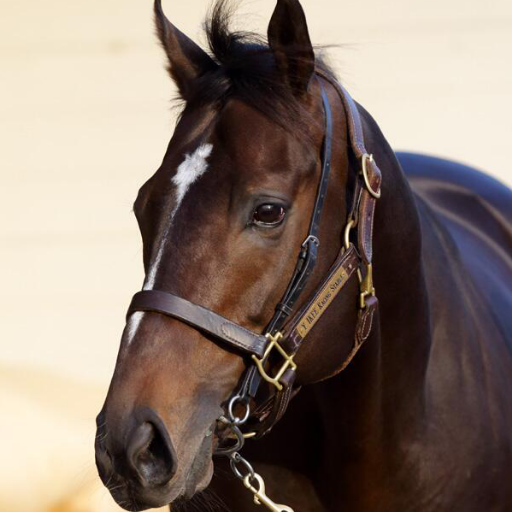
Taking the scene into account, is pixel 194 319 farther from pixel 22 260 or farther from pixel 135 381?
pixel 22 260

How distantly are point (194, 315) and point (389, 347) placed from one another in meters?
0.62

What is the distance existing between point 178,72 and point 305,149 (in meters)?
0.42

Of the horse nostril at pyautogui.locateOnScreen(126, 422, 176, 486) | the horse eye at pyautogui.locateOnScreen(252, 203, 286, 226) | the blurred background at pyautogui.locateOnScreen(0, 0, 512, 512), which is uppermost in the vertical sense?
the horse eye at pyautogui.locateOnScreen(252, 203, 286, 226)

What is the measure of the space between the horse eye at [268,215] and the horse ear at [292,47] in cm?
29

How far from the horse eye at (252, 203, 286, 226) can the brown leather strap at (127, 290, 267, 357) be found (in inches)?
7.6

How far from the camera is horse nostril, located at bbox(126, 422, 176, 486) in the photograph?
1.78 meters

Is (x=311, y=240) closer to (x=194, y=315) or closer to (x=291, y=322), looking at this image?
(x=291, y=322)

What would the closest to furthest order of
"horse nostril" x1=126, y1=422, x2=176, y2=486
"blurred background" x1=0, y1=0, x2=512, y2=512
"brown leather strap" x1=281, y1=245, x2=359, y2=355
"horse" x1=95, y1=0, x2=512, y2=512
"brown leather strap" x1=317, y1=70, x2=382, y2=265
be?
"horse nostril" x1=126, y1=422, x2=176, y2=486, "horse" x1=95, y1=0, x2=512, y2=512, "brown leather strap" x1=281, y1=245, x2=359, y2=355, "brown leather strap" x1=317, y1=70, x2=382, y2=265, "blurred background" x1=0, y1=0, x2=512, y2=512

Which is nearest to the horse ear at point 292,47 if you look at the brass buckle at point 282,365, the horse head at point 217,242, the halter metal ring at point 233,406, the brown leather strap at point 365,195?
the horse head at point 217,242

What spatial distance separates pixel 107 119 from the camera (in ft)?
18.4

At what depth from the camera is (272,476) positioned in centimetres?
241

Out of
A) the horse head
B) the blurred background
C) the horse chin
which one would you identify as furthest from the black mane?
the blurred background

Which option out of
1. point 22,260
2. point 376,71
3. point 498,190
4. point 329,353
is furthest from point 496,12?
point 329,353

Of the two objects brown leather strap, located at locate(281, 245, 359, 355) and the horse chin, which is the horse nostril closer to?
the horse chin
